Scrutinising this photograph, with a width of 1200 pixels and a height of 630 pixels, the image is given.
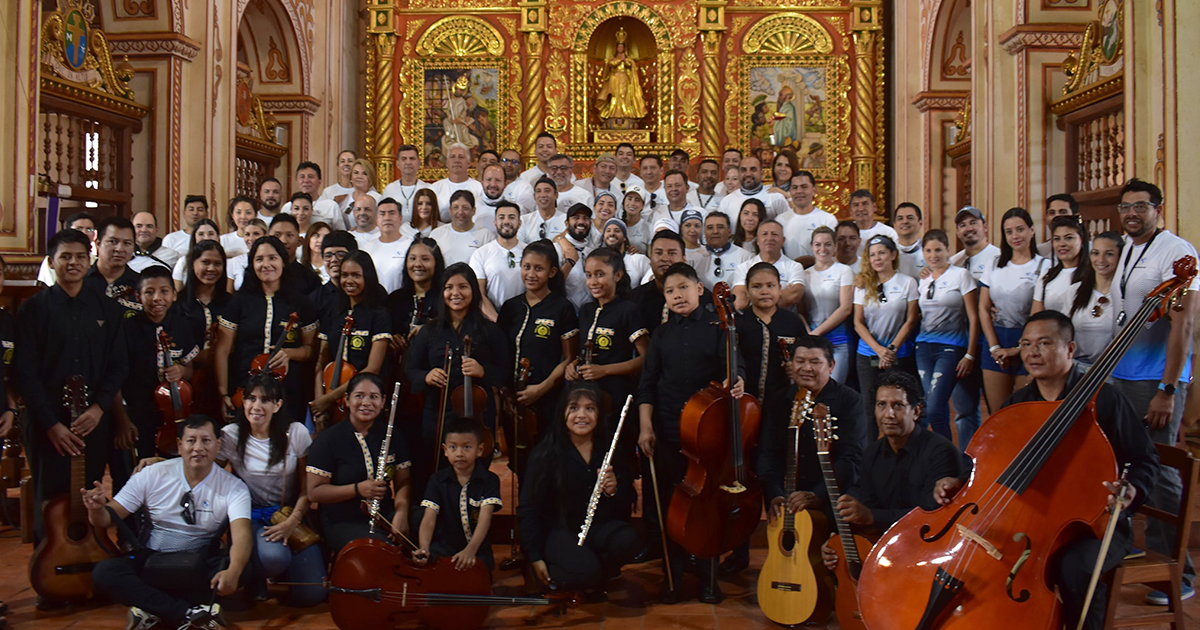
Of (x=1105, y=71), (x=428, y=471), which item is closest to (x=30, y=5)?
(x=428, y=471)

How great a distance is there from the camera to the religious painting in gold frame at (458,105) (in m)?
11.4

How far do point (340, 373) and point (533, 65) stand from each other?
7826 millimetres

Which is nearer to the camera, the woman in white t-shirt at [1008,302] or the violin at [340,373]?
the violin at [340,373]

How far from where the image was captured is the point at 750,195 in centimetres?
671

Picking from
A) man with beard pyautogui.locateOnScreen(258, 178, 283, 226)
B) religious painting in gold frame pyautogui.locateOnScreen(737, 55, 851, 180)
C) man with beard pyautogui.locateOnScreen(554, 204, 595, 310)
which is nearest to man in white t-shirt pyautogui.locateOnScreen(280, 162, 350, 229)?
man with beard pyautogui.locateOnScreen(258, 178, 283, 226)

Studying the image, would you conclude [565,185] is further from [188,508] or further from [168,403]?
[188,508]

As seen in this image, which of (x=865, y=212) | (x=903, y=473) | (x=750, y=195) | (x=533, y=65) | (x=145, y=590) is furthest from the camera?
(x=533, y=65)

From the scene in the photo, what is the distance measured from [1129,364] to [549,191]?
3330 mm

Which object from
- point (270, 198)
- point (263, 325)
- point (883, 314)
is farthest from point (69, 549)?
point (883, 314)

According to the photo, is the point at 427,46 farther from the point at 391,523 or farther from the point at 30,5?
the point at 391,523

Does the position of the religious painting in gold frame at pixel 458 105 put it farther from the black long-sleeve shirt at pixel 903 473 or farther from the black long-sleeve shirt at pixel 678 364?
the black long-sleeve shirt at pixel 903 473

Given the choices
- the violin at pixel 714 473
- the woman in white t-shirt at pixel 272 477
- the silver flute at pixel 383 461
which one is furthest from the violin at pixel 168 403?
the violin at pixel 714 473

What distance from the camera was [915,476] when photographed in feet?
10.8

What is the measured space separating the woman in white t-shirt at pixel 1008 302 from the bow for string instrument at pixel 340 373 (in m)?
3.00
